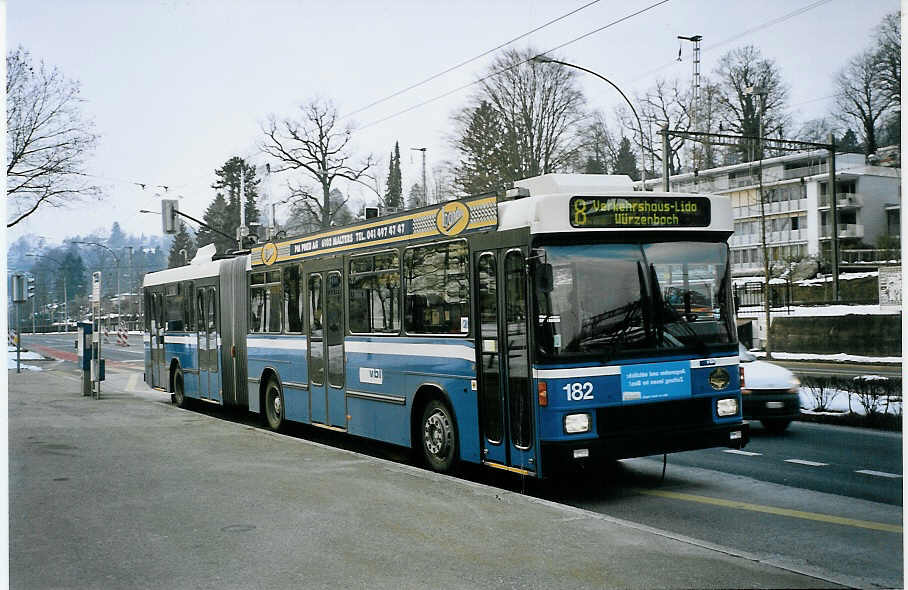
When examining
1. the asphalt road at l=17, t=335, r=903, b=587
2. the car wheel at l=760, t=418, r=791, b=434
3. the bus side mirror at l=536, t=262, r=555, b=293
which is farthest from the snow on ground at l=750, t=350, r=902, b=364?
the bus side mirror at l=536, t=262, r=555, b=293

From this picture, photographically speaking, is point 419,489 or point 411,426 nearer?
point 419,489

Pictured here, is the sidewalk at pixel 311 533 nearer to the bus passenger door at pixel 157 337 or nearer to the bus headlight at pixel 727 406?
the bus headlight at pixel 727 406

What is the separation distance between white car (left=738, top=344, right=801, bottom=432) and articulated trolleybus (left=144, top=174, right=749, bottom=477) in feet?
15.0

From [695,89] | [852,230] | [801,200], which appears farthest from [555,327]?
[801,200]

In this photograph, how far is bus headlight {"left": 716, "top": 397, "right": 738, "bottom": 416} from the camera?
890cm

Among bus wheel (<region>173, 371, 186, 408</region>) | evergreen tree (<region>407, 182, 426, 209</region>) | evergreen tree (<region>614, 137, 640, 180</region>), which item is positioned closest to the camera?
bus wheel (<region>173, 371, 186, 408</region>)

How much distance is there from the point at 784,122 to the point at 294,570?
9.87 m

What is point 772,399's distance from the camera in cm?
1348

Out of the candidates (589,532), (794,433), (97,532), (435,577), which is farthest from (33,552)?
(794,433)

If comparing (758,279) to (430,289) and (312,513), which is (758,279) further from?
(312,513)

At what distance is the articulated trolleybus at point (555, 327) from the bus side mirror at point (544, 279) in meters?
0.01

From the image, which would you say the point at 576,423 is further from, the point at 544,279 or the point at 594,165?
the point at 594,165

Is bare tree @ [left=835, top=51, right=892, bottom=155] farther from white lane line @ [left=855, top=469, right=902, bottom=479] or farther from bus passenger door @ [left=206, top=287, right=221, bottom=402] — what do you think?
bus passenger door @ [left=206, top=287, right=221, bottom=402]

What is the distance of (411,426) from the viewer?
10.6 m
